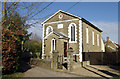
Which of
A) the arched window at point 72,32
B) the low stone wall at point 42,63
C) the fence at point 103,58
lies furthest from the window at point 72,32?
the low stone wall at point 42,63

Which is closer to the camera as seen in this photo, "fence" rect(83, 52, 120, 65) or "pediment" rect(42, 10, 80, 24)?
"fence" rect(83, 52, 120, 65)

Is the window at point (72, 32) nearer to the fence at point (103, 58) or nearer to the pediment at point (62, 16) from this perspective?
the pediment at point (62, 16)

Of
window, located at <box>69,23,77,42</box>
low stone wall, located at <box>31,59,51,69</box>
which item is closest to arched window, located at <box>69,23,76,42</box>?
window, located at <box>69,23,77,42</box>

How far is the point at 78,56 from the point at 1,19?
13.3m

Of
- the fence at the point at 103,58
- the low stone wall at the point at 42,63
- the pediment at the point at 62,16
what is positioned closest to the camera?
the low stone wall at the point at 42,63

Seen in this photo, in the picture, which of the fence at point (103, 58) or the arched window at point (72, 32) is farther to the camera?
the arched window at point (72, 32)

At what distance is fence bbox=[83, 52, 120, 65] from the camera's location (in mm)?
17547

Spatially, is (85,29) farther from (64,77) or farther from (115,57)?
(64,77)

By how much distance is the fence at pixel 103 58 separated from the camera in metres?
17.5

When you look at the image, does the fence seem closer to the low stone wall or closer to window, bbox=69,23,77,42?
window, bbox=69,23,77,42

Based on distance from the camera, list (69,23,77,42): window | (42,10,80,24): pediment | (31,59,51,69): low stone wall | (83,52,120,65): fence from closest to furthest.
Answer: (31,59,51,69): low stone wall → (83,52,120,65): fence → (69,23,77,42): window → (42,10,80,24): pediment

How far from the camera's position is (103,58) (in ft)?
58.4

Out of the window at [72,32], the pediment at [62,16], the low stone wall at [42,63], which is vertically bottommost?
the low stone wall at [42,63]

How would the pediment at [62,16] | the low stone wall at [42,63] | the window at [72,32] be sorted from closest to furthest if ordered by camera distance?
the low stone wall at [42,63], the window at [72,32], the pediment at [62,16]
